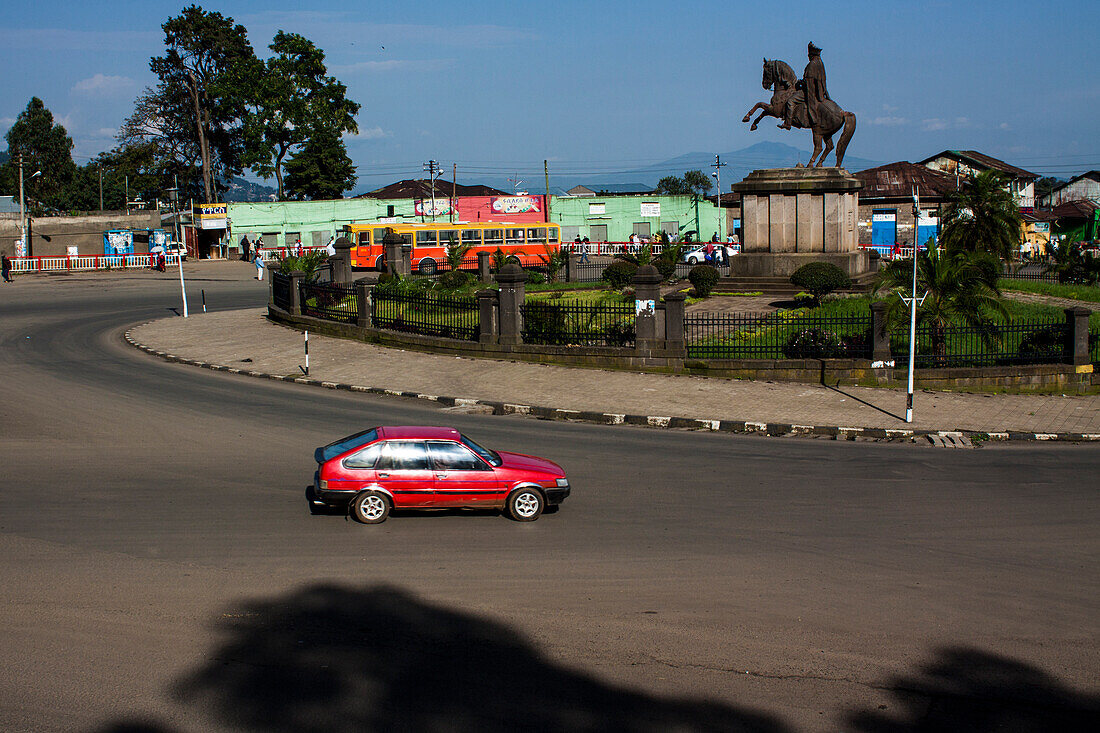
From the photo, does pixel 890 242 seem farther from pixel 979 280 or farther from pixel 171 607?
pixel 171 607

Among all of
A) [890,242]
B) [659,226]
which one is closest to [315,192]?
[659,226]

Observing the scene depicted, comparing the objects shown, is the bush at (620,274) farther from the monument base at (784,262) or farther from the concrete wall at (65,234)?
the concrete wall at (65,234)

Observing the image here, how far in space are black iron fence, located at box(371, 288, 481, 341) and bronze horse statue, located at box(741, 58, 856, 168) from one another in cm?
1324

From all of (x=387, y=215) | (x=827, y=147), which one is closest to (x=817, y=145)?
(x=827, y=147)

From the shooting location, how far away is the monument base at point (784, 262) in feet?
97.4

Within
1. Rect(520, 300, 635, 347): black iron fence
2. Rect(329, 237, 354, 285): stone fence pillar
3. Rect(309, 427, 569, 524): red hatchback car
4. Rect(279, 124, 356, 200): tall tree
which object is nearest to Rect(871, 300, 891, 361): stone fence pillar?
Rect(520, 300, 635, 347): black iron fence

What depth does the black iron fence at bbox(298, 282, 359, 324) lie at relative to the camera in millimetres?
27266

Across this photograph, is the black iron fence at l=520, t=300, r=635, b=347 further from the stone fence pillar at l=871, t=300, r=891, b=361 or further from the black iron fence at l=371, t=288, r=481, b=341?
the stone fence pillar at l=871, t=300, r=891, b=361

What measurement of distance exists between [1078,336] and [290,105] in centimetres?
6328

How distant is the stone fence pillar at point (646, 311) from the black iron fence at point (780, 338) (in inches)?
31.3

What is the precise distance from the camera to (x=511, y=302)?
76.3 ft

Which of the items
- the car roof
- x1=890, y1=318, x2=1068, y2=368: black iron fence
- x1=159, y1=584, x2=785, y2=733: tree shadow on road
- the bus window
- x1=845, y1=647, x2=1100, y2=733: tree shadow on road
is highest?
the bus window

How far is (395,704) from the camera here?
7.05 metres

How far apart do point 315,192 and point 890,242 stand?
43.9 metres
